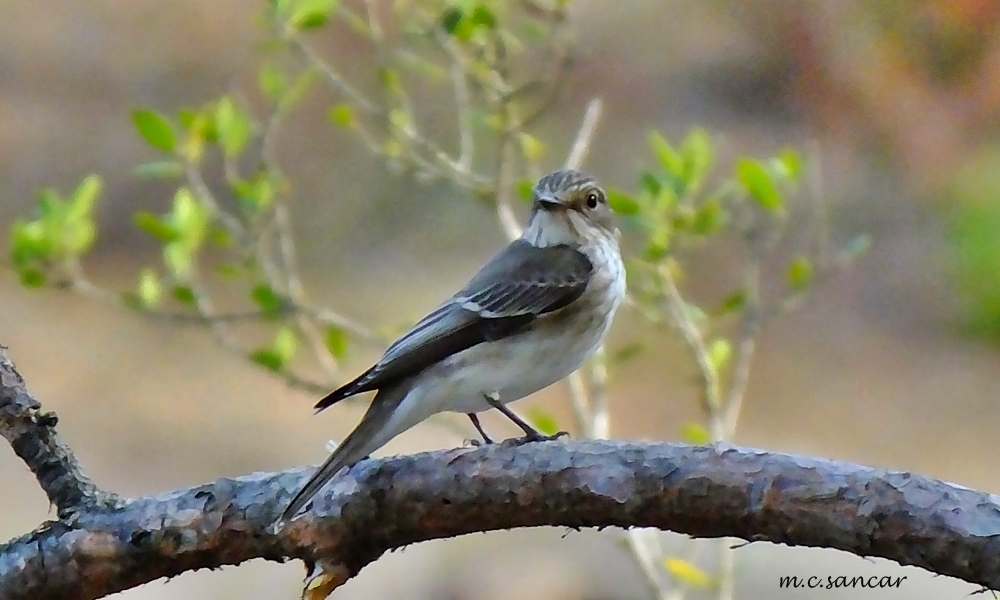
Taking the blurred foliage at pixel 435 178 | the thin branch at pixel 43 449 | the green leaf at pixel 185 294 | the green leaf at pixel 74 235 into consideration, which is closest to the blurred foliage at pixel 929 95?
the blurred foliage at pixel 435 178

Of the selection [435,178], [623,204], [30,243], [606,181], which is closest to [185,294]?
[30,243]

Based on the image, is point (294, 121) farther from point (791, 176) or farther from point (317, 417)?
point (791, 176)

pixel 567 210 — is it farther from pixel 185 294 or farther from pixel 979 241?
pixel 979 241

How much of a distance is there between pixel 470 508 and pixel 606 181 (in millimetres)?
2314

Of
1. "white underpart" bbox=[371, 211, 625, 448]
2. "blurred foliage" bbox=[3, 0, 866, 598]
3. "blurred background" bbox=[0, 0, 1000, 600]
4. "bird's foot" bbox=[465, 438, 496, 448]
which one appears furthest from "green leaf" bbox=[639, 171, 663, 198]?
"blurred background" bbox=[0, 0, 1000, 600]

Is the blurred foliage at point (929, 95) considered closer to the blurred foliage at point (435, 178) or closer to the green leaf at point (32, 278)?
the blurred foliage at point (435, 178)

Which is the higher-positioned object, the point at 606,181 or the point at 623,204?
the point at 606,181

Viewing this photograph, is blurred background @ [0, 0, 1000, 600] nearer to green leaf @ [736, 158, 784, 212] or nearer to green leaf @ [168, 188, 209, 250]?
green leaf @ [736, 158, 784, 212]

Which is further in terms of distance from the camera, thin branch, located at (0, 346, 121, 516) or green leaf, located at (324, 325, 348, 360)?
green leaf, located at (324, 325, 348, 360)

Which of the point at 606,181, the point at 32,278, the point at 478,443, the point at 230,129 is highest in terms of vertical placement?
the point at 606,181

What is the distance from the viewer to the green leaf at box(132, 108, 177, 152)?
143 centimetres

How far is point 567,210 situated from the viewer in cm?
133

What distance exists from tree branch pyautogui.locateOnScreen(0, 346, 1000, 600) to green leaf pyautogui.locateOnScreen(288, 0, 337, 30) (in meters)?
0.60

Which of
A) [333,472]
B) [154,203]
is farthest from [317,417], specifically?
[333,472]
